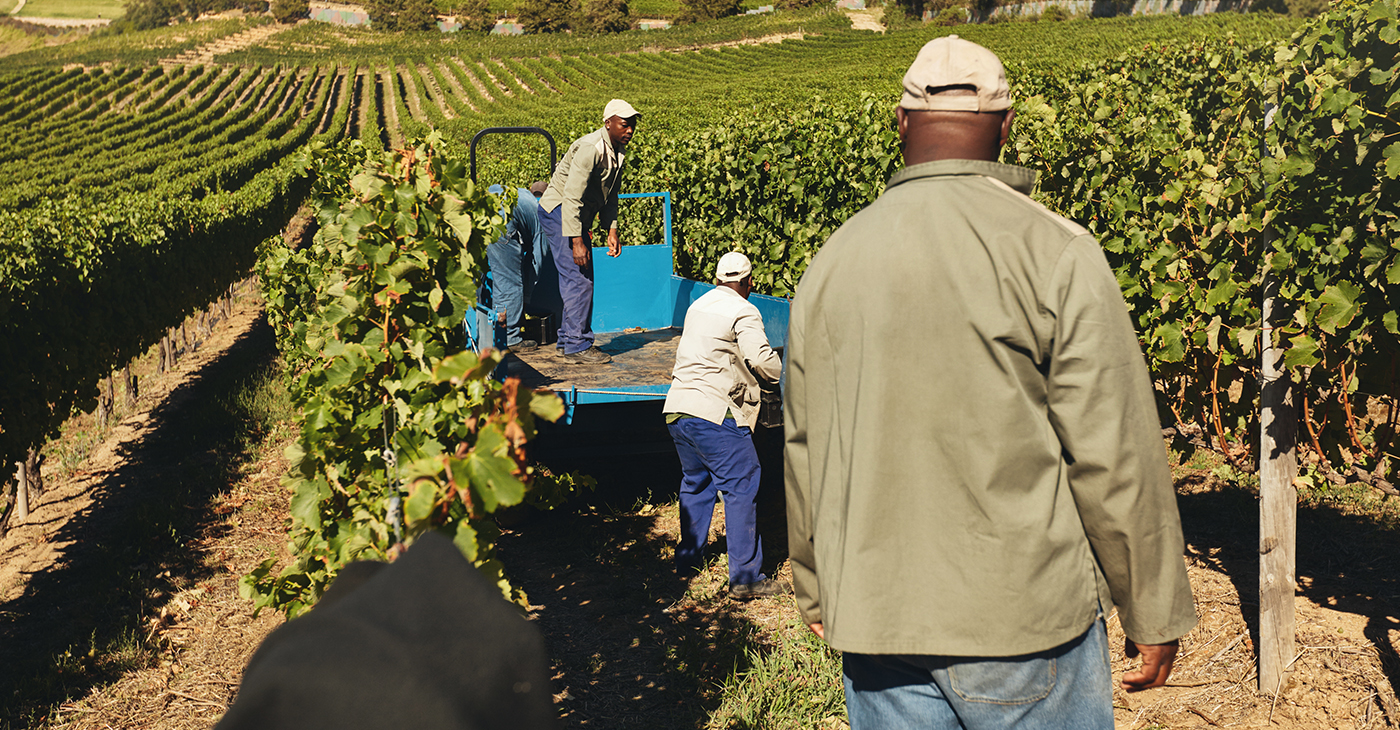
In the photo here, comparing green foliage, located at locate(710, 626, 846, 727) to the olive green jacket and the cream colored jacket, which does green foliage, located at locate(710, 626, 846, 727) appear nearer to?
the cream colored jacket

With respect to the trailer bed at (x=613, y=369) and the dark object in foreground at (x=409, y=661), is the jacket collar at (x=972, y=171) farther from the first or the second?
the trailer bed at (x=613, y=369)

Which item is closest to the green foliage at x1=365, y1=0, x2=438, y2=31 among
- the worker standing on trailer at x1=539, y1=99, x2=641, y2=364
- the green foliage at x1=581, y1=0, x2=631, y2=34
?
the green foliage at x1=581, y1=0, x2=631, y2=34

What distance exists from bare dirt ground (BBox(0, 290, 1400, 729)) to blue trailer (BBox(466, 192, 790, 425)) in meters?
1.02

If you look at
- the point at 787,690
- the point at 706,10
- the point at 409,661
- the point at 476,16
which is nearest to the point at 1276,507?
the point at 787,690

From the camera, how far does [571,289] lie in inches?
244

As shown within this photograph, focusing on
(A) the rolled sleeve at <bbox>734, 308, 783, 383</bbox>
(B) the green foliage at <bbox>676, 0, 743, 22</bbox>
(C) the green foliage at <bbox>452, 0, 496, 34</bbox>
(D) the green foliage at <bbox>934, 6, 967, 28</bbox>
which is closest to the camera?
(A) the rolled sleeve at <bbox>734, 308, 783, 383</bbox>

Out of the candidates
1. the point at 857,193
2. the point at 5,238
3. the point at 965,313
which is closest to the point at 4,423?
the point at 5,238

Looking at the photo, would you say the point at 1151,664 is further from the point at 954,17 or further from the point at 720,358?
the point at 954,17

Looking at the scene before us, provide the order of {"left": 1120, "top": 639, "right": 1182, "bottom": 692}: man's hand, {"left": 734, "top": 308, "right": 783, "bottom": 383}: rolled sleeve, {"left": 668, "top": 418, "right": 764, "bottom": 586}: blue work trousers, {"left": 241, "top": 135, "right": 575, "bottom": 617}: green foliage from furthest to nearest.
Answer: {"left": 668, "top": 418, "right": 764, "bottom": 586}: blue work trousers < {"left": 734, "top": 308, "right": 783, "bottom": 383}: rolled sleeve < {"left": 241, "top": 135, "right": 575, "bottom": 617}: green foliage < {"left": 1120, "top": 639, "right": 1182, "bottom": 692}: man's hand

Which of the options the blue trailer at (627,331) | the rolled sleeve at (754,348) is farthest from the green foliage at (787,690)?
the blue trailer at (627,331)

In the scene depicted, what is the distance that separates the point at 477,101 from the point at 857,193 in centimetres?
6254

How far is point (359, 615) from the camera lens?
0.73m

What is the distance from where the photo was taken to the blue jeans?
1.59m

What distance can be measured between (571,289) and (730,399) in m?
1.96
